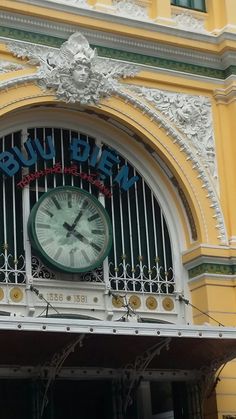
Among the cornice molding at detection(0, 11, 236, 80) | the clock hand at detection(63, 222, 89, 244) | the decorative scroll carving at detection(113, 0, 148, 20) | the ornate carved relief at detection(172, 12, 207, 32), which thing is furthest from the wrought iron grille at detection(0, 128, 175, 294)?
the ornate carved relief at detection(172, 12, 207, 32)

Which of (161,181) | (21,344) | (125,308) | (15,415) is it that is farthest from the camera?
(161,181)

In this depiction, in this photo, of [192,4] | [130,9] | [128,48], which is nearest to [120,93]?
[128,48]

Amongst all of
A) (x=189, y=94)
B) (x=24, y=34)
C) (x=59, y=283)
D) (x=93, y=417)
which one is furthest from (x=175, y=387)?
(x=24, y=34)

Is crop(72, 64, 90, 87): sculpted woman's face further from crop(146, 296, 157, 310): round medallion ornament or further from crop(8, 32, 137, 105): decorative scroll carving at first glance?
crop(146, 296, 157, 310): round medallion ornament

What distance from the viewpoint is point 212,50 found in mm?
20391

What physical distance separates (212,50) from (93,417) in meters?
8.60

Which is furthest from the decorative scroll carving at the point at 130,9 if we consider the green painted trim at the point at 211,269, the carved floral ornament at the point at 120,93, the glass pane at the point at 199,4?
the green painted trim at the point at 211,269

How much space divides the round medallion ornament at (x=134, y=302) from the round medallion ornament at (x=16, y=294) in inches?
94.2

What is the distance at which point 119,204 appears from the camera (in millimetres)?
19172

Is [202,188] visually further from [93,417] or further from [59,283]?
[93,417]

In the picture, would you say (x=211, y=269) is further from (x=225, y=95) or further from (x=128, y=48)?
(x=128, y=48)

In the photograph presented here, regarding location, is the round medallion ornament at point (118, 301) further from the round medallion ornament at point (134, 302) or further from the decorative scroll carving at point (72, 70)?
the decorative scroll carving at point (72, 70)

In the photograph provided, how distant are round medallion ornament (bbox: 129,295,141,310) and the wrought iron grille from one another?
0.58 ft

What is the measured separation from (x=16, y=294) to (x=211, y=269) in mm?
4215
